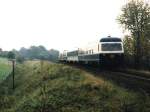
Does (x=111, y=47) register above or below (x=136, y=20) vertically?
below

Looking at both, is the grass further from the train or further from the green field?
the green field

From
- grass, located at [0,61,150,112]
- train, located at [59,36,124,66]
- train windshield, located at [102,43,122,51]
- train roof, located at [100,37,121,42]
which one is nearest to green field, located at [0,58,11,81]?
train, located at [59,36,124,66]

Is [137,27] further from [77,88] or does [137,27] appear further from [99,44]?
[77,88]

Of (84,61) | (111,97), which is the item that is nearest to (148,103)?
(111,97)

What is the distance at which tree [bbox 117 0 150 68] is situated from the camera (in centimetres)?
6076

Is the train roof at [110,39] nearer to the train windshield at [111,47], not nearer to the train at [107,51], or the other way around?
the train at [107,51]

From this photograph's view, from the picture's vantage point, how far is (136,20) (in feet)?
201

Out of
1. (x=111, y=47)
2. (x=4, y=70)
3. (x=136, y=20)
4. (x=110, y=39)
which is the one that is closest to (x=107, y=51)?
(x=111, y=47)

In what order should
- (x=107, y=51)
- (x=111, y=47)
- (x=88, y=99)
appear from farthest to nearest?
1. (x=111, y=47)
2. (x=107, y=51)
3. (x=88, y=99)

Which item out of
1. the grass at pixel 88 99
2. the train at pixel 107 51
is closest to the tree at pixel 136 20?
the train at pixel 107 51

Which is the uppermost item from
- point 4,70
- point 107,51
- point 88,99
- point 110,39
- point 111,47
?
point 110,39

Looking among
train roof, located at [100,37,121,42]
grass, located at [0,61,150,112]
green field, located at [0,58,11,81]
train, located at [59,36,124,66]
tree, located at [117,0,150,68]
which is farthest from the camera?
green field, located at [0,58,11,81]

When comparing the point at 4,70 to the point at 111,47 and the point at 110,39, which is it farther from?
the point at 111,47

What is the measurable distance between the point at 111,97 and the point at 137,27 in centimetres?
4105
